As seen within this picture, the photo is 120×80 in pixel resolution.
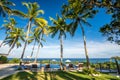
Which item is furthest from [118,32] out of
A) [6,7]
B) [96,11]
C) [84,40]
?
[6,7]

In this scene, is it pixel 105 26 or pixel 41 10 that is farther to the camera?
pixel 41 10

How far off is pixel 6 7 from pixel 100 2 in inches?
803

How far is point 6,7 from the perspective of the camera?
29.1 m

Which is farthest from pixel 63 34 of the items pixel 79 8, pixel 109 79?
pixel 79 8

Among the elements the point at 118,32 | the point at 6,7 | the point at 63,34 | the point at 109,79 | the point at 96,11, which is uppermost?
the point at 6,7

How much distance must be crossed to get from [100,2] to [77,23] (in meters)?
19.2

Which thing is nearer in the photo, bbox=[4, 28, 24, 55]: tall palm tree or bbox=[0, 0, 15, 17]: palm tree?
bbox=[0, 0, 15, 17]: palm tree

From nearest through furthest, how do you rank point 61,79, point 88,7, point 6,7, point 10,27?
1. point 88,7
2. point 61,79
3. point 6,7
4. point 10,27

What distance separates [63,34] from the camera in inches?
1480

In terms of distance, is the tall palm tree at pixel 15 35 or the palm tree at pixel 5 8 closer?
the palm tree at pixel 5 8

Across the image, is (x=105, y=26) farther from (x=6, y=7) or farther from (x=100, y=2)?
(x=6, y=7)

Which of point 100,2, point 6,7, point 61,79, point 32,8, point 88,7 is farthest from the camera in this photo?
point 32,8

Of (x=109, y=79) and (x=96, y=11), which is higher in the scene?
(x=96, y=11)

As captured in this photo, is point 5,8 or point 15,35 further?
point 15,35
